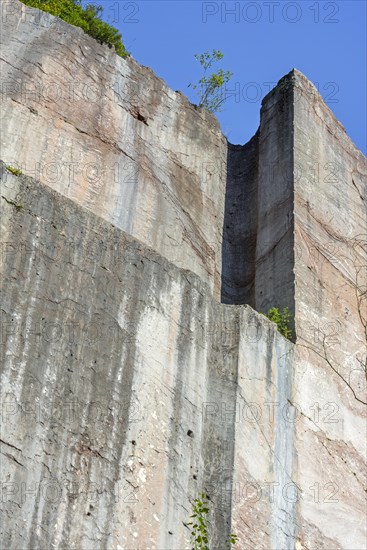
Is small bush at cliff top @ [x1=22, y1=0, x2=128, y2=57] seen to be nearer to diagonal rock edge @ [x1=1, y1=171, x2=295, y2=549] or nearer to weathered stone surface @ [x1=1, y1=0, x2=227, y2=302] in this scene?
weathered stone surface @ [x1=1, y1=0, x2=227, y2=302]

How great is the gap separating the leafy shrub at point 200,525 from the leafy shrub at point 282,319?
2.09m

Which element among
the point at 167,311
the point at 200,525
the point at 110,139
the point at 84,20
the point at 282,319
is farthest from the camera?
the point at 84,20

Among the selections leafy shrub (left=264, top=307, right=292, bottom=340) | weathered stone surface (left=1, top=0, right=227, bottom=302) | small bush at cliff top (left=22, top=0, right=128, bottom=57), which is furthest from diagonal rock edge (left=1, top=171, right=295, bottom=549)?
small bush at cliff top (left=22, top=0, right=128, bottom=57)

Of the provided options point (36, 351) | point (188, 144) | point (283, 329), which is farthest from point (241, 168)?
point (36, 351)

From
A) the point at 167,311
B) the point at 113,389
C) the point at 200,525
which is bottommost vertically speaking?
the point at 200,525

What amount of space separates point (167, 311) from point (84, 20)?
4846mm

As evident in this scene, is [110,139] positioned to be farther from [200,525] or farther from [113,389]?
[200,525]

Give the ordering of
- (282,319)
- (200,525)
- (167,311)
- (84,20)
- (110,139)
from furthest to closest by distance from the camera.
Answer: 1. (84,20)
2. (110,139)
3. (282,319)
4. (167,311)
5. (200,525)

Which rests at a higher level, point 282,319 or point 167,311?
point 282,319

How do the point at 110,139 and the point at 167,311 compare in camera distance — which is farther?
the point at 110,139

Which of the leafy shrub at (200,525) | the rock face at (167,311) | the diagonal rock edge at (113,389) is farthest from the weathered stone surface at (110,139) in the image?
the leafy shrub at (200,525)

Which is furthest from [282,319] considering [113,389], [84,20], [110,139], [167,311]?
[84,20]

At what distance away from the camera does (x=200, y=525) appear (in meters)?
6.88

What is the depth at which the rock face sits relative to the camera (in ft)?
21.4
